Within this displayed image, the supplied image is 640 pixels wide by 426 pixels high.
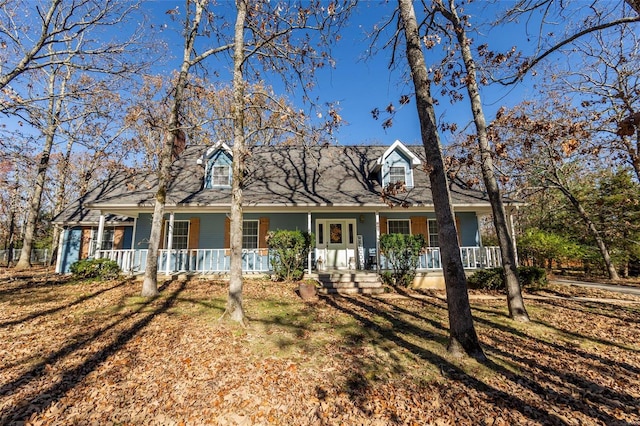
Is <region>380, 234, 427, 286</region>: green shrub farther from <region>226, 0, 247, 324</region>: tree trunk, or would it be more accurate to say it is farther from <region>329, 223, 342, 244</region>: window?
<region>226, 0, 247, 324</region>: tree trunk

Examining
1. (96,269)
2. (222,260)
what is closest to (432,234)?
(222,260)

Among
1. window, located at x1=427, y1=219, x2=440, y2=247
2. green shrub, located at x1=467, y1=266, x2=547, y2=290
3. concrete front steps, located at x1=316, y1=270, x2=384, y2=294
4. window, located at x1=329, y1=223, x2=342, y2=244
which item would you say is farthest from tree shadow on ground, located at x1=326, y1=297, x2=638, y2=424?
window, located at x1=427, y1=219, x2=440, y2=247

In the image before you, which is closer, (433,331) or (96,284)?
(433,331)

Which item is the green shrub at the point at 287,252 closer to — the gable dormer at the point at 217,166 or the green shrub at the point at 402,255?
the green shrub at the point at 402,255

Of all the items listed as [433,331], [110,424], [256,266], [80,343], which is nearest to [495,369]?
[433,331]

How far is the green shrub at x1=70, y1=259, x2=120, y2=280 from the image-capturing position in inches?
395

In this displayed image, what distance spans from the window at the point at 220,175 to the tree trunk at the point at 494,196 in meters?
10.3

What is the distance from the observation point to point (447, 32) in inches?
284

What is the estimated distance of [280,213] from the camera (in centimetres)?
1280

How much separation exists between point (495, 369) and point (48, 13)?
1336cm

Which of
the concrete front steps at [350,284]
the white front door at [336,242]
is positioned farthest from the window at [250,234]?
the concrete front steps at [350,284]

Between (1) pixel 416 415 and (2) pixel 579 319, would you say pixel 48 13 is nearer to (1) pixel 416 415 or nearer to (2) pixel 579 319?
(1) pixel 416 415

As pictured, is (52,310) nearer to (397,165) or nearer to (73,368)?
(73,368)

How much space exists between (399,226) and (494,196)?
19.5ft
